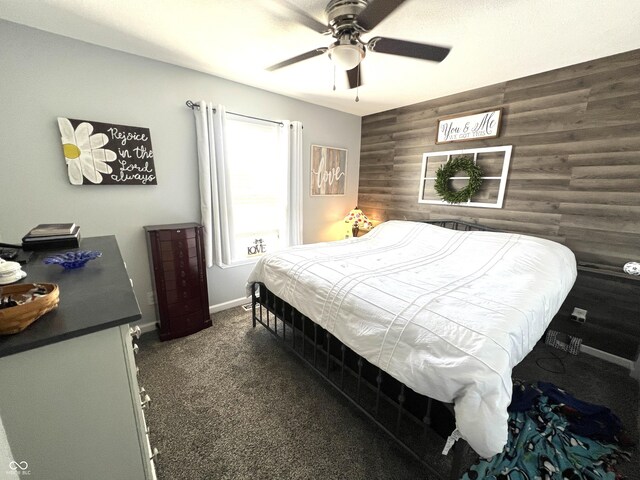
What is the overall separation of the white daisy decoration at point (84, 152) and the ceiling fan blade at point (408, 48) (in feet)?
7.20

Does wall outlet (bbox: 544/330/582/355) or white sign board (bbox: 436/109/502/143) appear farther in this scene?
white sign board (bbox: 436/109/502/143)

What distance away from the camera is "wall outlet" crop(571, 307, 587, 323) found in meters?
2.25

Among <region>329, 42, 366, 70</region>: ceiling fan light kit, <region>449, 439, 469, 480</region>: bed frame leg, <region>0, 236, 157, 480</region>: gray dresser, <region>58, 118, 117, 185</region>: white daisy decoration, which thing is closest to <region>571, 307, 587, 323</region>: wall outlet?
<region>449, 439, 469, 480</region>: bed frame leg

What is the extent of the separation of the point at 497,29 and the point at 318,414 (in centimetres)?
282

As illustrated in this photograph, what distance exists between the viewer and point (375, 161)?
3779mm

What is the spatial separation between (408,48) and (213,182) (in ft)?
6.64

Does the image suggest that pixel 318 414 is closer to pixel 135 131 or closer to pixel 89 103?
pixel 135 131

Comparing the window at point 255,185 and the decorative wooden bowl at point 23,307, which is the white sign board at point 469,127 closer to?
the window at point 255,185

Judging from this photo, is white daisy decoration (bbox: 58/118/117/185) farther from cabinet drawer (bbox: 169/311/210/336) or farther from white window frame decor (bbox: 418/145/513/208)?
white window frame decor (bbox: 418/145/513/208)

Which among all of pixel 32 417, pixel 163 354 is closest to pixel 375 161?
pixel 163 354

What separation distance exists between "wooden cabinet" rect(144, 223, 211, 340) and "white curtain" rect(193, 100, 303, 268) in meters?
0.26

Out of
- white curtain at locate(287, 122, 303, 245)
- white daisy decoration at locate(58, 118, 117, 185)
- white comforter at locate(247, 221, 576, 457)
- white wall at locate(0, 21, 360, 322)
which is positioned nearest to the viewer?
white comforter at locate(247, 221, 576, 457)

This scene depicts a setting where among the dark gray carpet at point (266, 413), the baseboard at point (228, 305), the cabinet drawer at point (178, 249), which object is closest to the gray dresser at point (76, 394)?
the dark gray carpet at point (266, 413)

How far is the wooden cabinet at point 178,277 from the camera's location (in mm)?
2232
